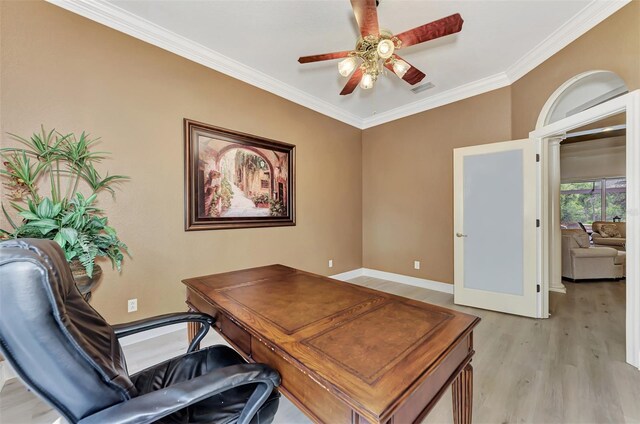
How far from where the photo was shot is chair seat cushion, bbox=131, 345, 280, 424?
0.96 m

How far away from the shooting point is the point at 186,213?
8.79ft

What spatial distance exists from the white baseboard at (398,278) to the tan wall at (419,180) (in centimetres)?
8

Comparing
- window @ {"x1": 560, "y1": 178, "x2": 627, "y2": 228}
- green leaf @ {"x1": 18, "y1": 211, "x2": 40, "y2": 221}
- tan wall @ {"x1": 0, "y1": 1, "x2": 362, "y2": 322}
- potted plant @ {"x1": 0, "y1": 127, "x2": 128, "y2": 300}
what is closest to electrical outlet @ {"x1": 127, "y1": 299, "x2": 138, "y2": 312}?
tan wall @ {"x1": 0, "y1": 1, "x2": 362, "y2": 322}

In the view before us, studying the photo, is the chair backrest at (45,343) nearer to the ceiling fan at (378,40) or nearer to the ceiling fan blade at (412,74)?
the ceiling fan at (378,40)

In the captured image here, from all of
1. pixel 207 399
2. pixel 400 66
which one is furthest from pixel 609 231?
pixel 207 399

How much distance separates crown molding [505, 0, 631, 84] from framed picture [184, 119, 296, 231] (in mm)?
2891

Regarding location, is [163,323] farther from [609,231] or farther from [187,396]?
[609,231]

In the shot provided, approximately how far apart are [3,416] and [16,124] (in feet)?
6.27

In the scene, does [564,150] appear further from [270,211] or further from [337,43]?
[270,211]

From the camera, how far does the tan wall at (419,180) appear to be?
352 cm

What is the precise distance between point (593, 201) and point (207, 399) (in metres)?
10.6

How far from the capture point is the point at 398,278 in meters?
4.32

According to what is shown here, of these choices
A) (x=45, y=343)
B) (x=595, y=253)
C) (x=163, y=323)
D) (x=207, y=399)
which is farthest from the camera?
(x=595, y=253)

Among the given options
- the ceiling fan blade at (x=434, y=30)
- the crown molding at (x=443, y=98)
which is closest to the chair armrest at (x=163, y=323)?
the ceiling fan blade at (x=434, y=30)
